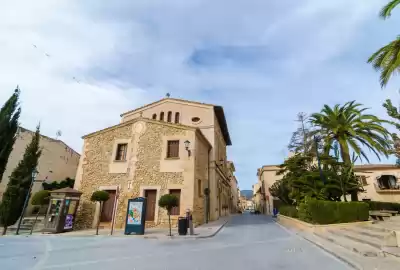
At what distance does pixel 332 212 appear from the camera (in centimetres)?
1216

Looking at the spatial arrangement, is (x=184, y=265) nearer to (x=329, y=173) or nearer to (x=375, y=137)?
(x=329, y=173)

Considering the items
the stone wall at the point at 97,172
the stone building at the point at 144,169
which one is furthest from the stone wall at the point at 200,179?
the stone wall at the point at 97,172

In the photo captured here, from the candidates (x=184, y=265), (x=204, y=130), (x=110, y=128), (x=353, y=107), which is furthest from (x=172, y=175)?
(x=353, y=107)

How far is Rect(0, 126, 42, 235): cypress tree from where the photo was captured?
1391cm

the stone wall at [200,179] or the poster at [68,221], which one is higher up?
the stone wall at [200,179]

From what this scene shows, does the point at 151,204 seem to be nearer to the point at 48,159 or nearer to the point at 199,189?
the point at 199,189

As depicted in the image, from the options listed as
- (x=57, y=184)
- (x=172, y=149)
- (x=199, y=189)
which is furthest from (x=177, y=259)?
(x=57, y=184)

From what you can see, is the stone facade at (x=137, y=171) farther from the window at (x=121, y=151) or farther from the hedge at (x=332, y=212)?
the hedge at (x=332, y=212)

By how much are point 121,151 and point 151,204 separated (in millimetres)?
4781

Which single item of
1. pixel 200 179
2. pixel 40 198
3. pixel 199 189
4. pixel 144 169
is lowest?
pixel 40 198

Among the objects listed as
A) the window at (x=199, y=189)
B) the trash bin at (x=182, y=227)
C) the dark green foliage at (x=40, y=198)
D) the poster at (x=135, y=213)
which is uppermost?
the window at (x=199, y=189)

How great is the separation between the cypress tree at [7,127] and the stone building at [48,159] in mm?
3423

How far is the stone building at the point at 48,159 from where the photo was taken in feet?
67.2

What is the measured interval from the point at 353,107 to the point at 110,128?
19.2m
